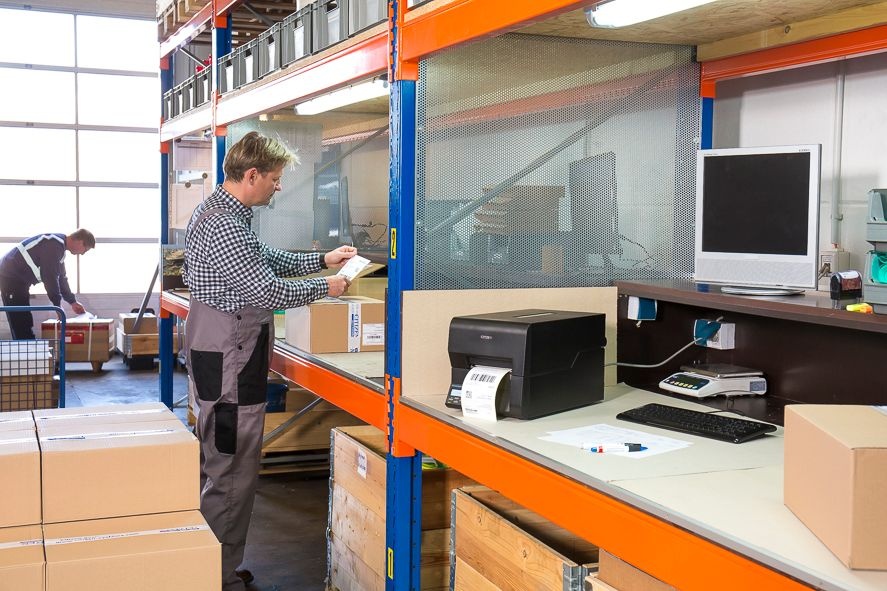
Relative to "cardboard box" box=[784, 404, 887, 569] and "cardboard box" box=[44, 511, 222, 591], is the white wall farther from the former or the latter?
"cardboard box" box=[44, 511, 222, 591]

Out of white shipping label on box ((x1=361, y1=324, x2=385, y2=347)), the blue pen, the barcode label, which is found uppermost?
the barcode label

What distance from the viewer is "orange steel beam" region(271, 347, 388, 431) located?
3559 mm

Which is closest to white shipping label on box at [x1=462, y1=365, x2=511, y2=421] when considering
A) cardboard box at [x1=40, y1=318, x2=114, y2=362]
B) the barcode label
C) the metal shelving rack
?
the barcode label

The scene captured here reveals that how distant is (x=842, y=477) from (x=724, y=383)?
1559 mm

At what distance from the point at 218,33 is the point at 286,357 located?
96.7 inches

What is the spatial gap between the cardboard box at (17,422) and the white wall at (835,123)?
9.24 feet

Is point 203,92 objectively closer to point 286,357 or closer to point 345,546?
point 286,357

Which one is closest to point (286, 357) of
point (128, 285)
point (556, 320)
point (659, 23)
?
point (556, 320)

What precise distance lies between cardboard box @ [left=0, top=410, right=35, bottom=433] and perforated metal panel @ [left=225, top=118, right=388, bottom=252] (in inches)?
118

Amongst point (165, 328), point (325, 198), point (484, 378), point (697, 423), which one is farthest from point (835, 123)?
point (165, 328)

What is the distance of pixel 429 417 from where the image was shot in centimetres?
310

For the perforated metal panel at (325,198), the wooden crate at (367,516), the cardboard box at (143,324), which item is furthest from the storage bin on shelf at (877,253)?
the cardboard box at (143,324)

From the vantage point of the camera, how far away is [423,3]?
3.18 meters

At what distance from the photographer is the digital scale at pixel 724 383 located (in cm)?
316
